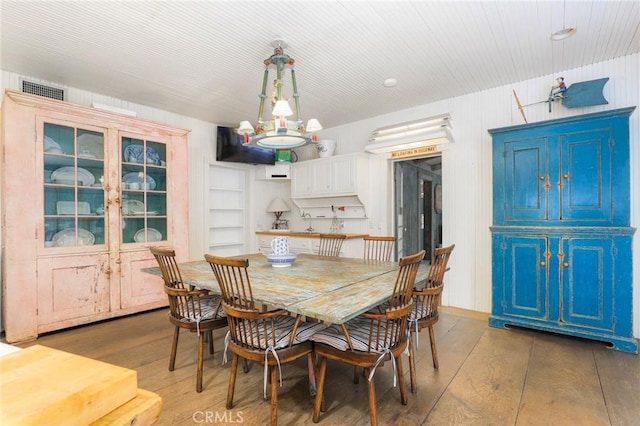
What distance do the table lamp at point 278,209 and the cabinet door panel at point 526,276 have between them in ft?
12.2

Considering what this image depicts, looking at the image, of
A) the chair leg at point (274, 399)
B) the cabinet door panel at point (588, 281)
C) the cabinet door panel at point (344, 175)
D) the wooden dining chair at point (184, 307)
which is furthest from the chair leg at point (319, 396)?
the cabinet door panel at point (344, 175)

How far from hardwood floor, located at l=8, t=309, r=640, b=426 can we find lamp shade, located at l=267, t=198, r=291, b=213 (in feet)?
9.73

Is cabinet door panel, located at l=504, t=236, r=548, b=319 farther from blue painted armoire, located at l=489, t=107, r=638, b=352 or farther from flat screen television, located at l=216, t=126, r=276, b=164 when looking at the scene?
flat screen television, located at l=216, t=126, r=276, b=164

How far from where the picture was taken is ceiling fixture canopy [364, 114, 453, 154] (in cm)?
383

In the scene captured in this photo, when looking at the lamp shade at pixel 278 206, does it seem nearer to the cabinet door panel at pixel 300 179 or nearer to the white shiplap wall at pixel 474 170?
the cabinet door panel at pixel 300 179

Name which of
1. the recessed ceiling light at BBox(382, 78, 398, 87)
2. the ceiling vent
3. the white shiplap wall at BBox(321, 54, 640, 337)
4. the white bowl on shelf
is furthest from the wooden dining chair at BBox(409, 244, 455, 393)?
the ceiling vent

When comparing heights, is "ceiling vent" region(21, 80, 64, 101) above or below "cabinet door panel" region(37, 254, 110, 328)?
above

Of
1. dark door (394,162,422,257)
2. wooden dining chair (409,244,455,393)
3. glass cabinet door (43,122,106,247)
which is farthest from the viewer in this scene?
dark door (394,162,422,257)

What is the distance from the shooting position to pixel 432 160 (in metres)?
6.13

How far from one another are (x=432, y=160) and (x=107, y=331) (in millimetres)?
5738

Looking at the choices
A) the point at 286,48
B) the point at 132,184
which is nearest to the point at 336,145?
the point at 286,48

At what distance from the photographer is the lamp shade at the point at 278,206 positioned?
19.1 ft

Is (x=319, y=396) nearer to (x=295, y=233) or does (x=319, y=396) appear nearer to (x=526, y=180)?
(x=526, y=180)

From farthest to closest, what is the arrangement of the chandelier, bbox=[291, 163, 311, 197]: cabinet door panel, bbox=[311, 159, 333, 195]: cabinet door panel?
bbox=[291, 163, 311, 197]: cabinet door panel → bbox=[311, 159, 333, 195]: cabinet door panel → the chandelier
